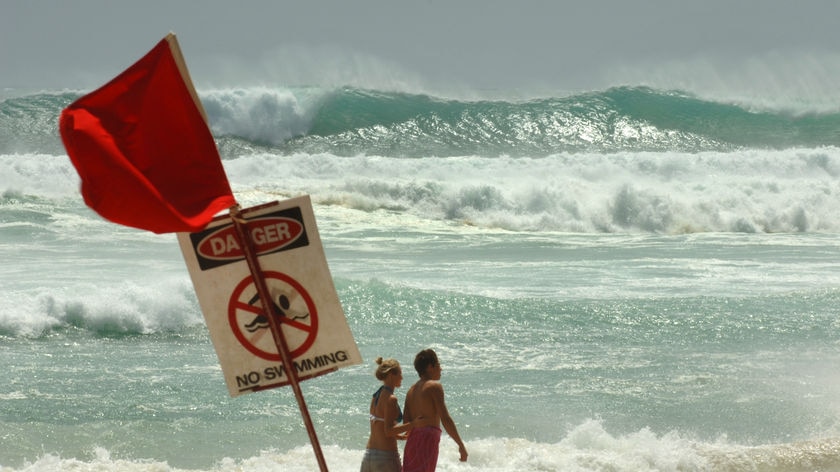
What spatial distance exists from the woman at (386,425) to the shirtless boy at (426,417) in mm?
45

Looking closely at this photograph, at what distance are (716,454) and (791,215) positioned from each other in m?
19.7

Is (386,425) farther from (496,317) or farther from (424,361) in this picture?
(496,317)

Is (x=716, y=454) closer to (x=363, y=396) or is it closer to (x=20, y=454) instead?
(x=363, y=396)

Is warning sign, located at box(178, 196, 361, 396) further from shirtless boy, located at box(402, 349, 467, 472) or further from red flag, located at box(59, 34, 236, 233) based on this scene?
shirtless boy, located at box(402, 349, 467, 472)

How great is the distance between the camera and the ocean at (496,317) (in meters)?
8.00

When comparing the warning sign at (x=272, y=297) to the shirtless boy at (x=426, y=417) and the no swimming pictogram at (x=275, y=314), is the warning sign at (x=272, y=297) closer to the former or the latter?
the no swimming pictogram at (x=275, y=314)

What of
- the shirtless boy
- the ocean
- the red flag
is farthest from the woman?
the ocean

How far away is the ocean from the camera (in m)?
8.00

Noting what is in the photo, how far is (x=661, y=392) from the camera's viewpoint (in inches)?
368

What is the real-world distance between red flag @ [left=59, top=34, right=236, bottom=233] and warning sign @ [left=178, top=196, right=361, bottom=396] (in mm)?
278

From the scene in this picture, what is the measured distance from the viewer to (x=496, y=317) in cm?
1261

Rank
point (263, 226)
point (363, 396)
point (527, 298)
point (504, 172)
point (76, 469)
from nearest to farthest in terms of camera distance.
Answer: point (263, 226)
point (76, 469)
point (363, 396)
point (527, 298)
point (504, 172)

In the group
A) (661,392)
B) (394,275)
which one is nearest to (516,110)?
(394,275)

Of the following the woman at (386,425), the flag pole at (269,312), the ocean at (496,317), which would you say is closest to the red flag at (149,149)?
the flag pole at (269,312)
